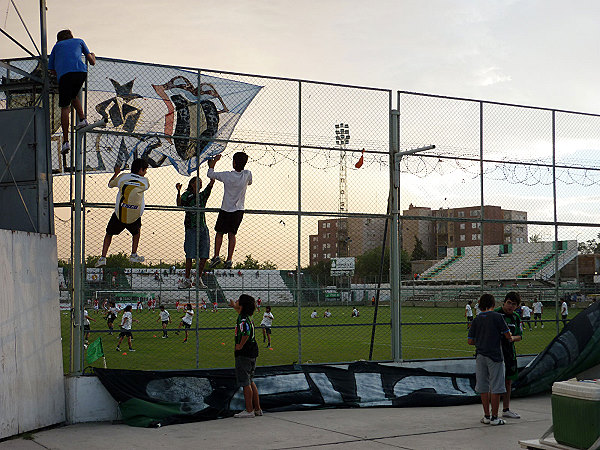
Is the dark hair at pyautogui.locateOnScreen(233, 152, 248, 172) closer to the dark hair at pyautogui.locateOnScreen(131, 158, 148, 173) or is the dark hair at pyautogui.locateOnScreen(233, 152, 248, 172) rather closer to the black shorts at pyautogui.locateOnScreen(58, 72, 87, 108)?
the dark hair at pyautogui.locateOnScreen(131, 158, 148, 173)

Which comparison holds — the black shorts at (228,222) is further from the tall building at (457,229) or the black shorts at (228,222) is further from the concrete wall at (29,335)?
the tall building at (457,229)

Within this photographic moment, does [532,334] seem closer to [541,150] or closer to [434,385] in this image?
[541,150]

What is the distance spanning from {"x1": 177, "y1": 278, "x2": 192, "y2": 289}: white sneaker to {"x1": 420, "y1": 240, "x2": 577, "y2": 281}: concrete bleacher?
6.68 metres

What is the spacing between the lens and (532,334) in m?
31.3

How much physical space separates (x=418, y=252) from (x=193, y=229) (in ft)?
19.9

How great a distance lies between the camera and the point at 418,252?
15484 mm

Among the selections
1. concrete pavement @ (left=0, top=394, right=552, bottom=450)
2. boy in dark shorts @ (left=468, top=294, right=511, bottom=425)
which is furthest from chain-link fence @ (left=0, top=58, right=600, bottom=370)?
boy in dark shorts @ (left=468, top=294, right=511, bottom=425)

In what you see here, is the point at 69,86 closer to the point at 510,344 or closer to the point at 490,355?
the point at 490,355

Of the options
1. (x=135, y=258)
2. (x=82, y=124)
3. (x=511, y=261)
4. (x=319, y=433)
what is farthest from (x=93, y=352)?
(x=511, y=261)

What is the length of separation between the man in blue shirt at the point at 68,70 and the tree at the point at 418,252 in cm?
757

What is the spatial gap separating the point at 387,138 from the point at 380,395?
4.53 meters

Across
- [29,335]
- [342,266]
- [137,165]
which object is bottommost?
[29,335]

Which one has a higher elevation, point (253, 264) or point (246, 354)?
point (253, 264)

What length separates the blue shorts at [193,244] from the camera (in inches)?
439
